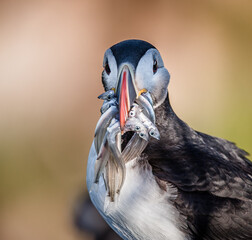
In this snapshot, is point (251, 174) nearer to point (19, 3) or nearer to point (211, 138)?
point (211, 138)

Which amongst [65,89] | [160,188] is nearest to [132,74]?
[160,188]

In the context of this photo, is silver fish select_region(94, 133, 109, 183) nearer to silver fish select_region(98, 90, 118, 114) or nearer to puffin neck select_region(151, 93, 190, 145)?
silver fish select_region(98, 90, 118, 114)

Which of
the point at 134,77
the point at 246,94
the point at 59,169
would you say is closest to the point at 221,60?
the point at 246,94

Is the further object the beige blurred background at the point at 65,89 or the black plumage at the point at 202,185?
the beige blurred background at the point at 65,89

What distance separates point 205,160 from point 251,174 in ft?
1.30

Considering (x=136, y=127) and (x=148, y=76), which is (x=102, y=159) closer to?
(x=136, y=127)

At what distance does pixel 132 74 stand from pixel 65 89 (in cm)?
235

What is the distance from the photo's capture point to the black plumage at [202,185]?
2102mm

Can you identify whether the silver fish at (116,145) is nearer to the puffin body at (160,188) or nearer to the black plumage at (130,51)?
the puffin body at (160,188)

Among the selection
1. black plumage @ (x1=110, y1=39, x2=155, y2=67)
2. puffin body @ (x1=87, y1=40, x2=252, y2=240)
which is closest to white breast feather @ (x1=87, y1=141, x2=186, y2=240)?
puffin body @ (x1=87, y1=40, x2=252, y2=240)

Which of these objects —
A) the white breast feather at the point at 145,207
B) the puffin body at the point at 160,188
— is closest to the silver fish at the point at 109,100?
the puffin body at the point at 160,188

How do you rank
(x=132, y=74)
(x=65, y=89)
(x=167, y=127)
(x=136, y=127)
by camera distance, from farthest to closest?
(x=65, y=89)
(x=167, y=127)
(x=132, y=74)
(x=136, y=127)

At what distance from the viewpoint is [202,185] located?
215cm

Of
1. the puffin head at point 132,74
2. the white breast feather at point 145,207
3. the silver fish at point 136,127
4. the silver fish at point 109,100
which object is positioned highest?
the puffin head at point 132,74
